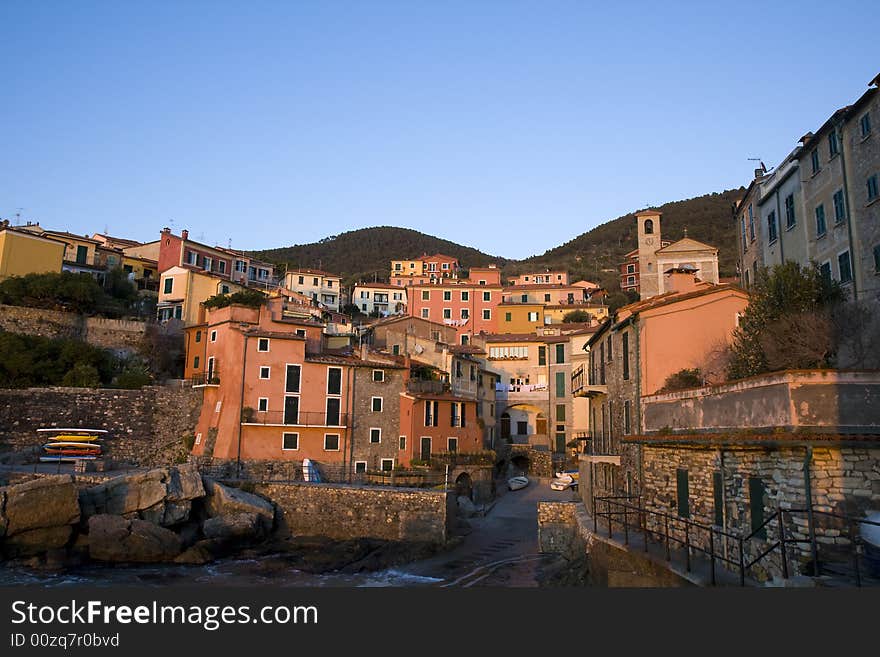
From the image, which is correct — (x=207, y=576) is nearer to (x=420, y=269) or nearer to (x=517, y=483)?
(x=517, y=483)

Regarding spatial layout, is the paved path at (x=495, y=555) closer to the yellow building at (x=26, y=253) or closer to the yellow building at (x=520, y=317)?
the yellow building at (x=520, y=317)

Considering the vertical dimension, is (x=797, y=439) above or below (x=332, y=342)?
below

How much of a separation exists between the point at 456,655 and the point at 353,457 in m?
36.6

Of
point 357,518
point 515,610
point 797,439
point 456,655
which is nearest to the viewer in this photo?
point 456,655

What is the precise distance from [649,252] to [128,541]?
40211 mm

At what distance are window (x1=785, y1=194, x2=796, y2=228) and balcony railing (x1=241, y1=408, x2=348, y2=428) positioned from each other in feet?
91.3

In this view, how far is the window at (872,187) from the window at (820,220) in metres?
3.25

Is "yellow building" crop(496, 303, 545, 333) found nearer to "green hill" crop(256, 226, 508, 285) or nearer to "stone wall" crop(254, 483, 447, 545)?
"stone wall" crop(254, 483, 447, 545)

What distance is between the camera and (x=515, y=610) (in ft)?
23.9

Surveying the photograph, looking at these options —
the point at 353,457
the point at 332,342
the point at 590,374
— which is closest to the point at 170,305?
the point at 332,342

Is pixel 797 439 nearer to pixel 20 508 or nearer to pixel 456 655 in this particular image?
pixel 456 655

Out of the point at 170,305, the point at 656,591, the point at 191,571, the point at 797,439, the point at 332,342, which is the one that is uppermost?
the point at 170,305

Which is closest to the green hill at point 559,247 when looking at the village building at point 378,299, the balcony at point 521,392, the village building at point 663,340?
the village building at point 378,299

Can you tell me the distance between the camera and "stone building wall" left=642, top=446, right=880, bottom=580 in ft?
37.8
